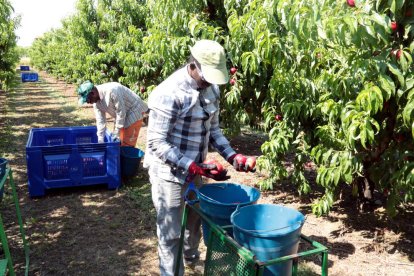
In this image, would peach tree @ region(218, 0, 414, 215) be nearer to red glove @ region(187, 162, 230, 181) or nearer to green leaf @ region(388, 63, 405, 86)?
green leaf @ region(388, 63, 405, 86)

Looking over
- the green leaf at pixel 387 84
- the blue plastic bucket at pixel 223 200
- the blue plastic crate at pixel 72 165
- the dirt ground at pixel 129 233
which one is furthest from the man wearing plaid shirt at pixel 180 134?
the blue plastic crate at pixel 72 165

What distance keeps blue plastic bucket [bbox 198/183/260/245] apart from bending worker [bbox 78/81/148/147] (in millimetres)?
2802

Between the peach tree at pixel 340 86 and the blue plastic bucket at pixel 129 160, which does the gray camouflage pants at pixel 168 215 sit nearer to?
the peach tree at pixel 340 86

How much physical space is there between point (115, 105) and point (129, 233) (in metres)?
2.07

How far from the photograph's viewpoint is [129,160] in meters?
5.20

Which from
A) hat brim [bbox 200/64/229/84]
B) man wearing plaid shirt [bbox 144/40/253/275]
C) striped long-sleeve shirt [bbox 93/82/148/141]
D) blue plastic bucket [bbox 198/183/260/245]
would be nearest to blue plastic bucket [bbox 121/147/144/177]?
striped long-sleeve shirt [bbox 93/82/148/141]

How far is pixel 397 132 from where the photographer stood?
304cm

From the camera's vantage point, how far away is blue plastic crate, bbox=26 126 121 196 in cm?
466

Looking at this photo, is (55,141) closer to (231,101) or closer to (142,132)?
(231,101)

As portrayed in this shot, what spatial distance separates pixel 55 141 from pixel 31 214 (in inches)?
68.7

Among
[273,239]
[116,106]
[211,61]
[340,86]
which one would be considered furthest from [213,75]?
[116,106]

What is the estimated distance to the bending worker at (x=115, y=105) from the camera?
504 cm

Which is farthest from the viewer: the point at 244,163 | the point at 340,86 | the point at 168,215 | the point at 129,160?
the point at 129,160

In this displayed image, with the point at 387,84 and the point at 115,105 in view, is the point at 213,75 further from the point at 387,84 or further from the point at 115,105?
the point at 115,105
